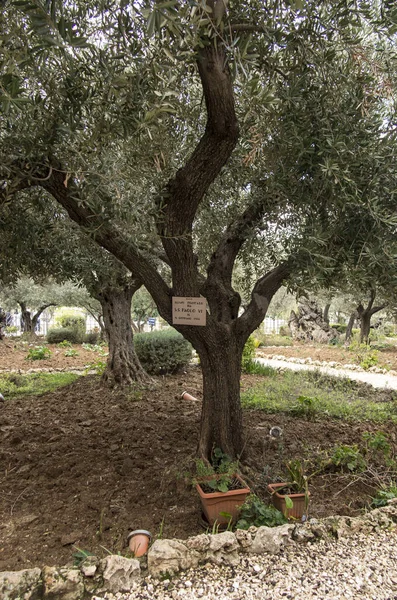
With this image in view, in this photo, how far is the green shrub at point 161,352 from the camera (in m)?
9.40

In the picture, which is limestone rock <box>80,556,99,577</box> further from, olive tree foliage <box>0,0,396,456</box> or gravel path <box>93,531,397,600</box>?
olive tree foliage <box>0,0,396,456</box>

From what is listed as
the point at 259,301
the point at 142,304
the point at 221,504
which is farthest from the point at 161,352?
the point at 142,304

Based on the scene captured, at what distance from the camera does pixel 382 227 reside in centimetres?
308

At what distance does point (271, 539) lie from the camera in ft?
8.84

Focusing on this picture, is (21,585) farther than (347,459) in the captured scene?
No

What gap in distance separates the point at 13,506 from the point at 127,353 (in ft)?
15.6

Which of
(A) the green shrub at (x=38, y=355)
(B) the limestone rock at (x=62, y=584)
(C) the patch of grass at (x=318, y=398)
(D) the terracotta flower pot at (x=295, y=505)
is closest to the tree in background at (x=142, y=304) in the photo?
(A) the green shrub at (x=38, y=355)

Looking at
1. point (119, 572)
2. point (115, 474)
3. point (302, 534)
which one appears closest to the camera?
point (119, 572)

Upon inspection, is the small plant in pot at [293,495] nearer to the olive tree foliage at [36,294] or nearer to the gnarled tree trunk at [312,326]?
the olive tree foliage at [36,294]

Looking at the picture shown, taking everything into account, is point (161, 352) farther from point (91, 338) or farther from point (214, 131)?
point (91, 338)

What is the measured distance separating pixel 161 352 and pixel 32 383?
2773 millimetres

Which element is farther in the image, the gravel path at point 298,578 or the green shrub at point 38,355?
the green shrub at point 38,355

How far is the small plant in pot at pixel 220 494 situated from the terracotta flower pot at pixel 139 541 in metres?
0.44

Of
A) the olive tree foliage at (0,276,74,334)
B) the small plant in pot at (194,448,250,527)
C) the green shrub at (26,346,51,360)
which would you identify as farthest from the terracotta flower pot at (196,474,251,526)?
the olive tree foliage at (0,276,74,334)
